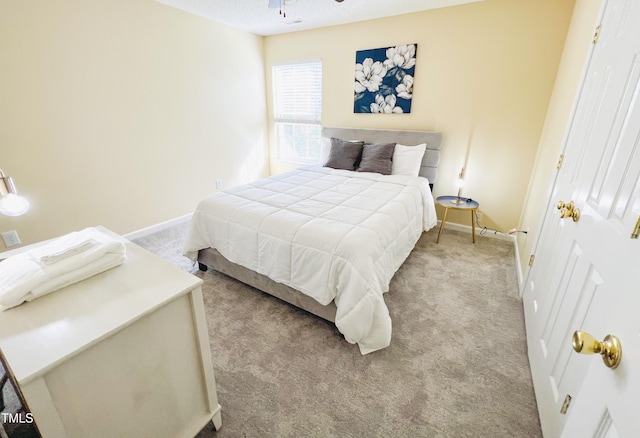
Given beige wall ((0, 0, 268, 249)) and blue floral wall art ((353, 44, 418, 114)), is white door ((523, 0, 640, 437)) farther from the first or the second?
beige wall ((0, 0, 268, 249))

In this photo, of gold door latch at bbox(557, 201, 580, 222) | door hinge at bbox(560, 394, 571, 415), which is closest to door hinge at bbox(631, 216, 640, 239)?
gold door latch at bbox(557, 201, 580, 222)

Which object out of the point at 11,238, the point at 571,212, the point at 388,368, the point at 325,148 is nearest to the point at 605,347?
the point at 571,212

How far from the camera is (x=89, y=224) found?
2.77 meters

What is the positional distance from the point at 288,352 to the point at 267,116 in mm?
3843

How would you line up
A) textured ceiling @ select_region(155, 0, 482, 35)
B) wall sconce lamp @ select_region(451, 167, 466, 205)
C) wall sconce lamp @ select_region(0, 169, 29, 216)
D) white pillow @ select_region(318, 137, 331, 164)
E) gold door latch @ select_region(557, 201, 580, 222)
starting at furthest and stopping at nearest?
white pillow @ select_region(318, 137, 331, 164) → wall sconce lamp @ select_region(451, 167, 466, 205) → textured ceiling @ select_region(155, 0, 482, 35) → gold door latch @ select_region(557, 201, 580, 222) → wall sconce lamp @ select_region(0, 169, 29, 216)

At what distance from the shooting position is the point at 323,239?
1.73 m

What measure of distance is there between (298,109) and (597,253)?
4000mm

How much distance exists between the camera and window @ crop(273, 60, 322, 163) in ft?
13.4

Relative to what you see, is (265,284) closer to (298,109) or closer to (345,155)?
(345,155)

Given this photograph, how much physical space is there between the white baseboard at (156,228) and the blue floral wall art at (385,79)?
268 centimetres

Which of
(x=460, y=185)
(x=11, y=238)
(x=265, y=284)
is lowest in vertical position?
(x=265, y=284)

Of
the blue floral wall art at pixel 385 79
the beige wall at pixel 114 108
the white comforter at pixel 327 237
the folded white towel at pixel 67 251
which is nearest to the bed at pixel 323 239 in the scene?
the white comforter at pixel 327 237

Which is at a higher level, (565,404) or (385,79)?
(385,79)

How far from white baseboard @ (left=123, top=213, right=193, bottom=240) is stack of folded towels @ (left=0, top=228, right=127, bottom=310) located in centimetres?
219
